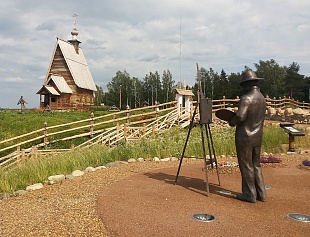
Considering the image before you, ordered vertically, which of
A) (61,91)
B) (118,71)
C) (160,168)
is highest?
(118,71)

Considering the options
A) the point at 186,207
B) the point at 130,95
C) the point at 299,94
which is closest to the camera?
the point at 186,207

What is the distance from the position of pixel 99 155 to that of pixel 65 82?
2907 centimetres

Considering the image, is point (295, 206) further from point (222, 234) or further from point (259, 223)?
point (222, 234)

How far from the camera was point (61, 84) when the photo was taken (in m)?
36.1

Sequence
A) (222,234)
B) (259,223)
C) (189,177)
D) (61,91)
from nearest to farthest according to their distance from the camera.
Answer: (222,234) → (259,223) → (189,177) → (61,91)

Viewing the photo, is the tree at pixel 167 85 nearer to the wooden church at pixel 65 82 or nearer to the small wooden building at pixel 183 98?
the wooden church at pixel 65 82

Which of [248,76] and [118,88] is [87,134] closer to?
[248,76]

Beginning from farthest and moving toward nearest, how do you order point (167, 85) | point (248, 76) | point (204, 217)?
point (167, 85) → point (248, 76) → point (204, 217)

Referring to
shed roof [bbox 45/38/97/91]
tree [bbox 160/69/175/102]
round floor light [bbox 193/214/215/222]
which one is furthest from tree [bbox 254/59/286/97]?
round floor light [bbox 193/214/215/222]

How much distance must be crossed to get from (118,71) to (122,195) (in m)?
67.3

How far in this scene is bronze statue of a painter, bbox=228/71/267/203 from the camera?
5.53 meters

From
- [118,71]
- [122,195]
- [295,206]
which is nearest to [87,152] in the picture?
[122,195]

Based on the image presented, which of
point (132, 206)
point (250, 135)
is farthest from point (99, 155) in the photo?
point (250, 135)

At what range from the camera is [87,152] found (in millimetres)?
9945
